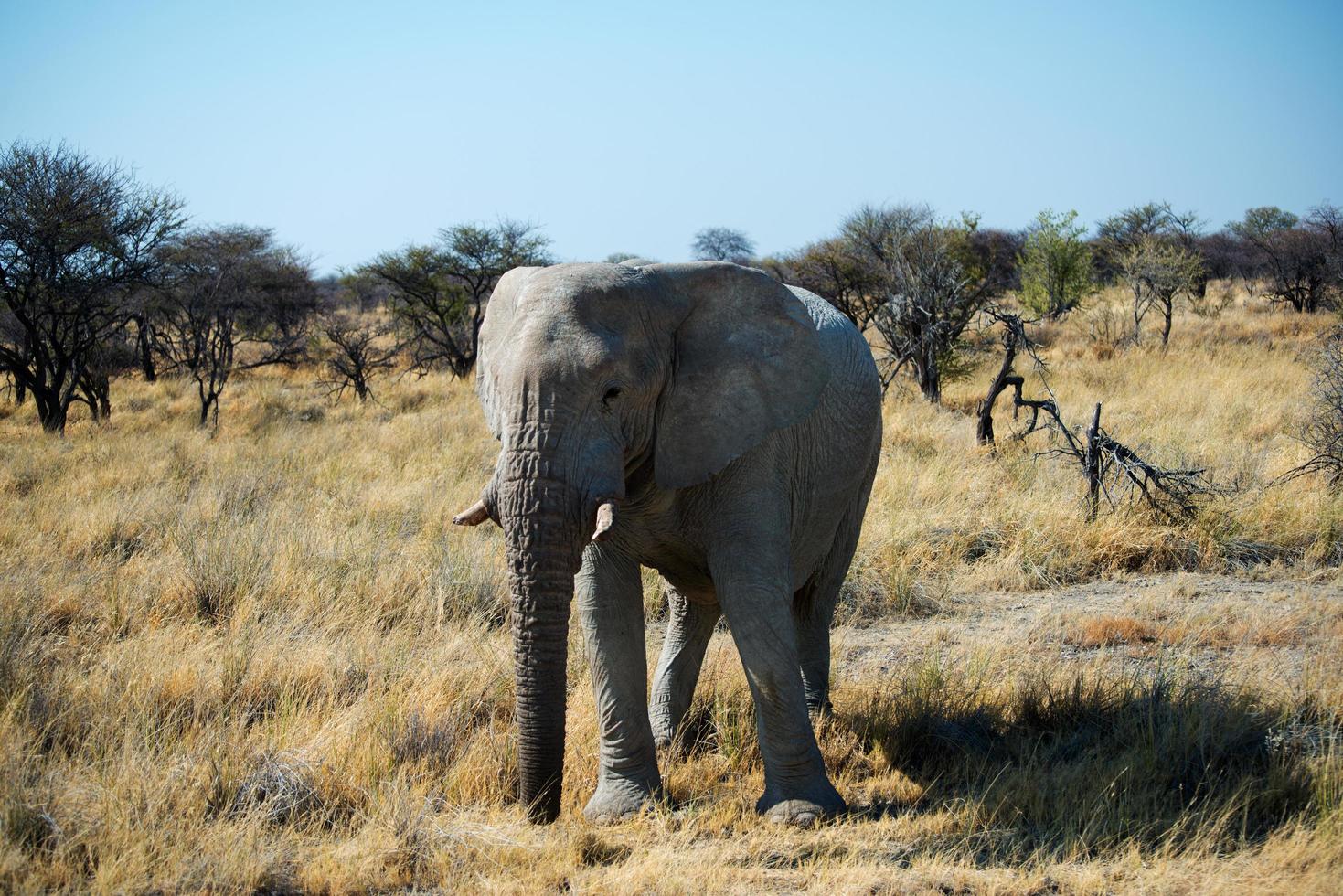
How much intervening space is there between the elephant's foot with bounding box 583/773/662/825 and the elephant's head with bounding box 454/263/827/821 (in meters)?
0.43

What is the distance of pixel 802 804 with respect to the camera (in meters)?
3.96

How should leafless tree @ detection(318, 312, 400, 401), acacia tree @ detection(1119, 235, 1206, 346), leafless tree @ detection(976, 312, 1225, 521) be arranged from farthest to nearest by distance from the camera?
acacia tree @ detection(1119, 235, 1206, 346), leafless tree @ detection(318, 312, 400, 401), leafless tree @ detection(976, 312, 1225, 521)

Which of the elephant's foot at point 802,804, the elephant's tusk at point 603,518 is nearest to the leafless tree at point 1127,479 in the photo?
the elephant's foot at point 802,804

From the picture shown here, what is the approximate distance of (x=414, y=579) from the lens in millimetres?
6742

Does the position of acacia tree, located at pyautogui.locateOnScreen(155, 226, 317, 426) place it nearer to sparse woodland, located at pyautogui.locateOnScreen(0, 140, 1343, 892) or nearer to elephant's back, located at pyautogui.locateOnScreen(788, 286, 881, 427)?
sparse woodland, located at pyautogui.locateOnScreen(0, 140, 1343, 892)

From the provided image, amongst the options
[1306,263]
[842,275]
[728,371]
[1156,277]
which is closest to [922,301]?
[842,275]

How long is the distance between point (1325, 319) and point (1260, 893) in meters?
22.1

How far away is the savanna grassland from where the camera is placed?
3525 millimetres

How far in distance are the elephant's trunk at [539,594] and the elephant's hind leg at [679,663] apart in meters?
1.18

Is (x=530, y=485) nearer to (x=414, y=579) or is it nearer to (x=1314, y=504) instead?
(x=414, y=579)

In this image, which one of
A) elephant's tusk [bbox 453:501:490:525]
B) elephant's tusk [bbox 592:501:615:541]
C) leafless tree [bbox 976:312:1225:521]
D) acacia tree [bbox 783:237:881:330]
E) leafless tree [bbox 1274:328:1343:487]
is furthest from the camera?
acacia tree [bbox 783:237:881:330]

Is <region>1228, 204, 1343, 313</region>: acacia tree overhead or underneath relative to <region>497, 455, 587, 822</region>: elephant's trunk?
overhead

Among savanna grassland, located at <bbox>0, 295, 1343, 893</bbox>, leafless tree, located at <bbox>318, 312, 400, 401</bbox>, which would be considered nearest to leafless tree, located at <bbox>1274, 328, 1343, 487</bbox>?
savanna grassland, located at <bbox>0, 295, 1343, 893</bbox>

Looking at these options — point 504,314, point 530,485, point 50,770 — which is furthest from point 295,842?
point 504,314
